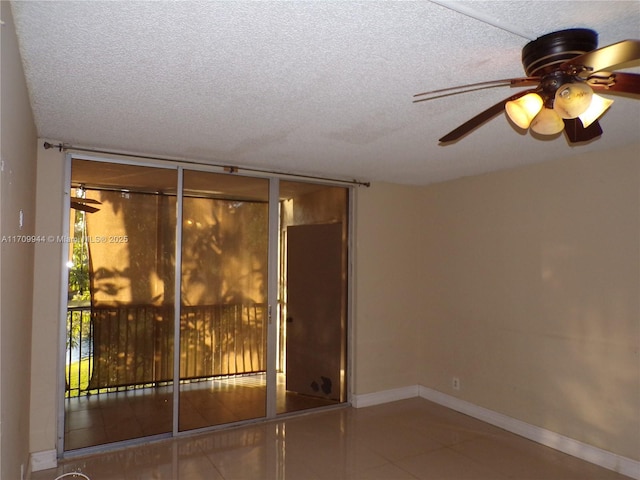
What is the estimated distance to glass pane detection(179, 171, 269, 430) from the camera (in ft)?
13.0

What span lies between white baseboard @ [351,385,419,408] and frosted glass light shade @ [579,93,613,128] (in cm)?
365

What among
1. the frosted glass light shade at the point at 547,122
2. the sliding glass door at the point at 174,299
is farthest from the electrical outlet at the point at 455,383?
the frosted glass light shade at the point at 547,122

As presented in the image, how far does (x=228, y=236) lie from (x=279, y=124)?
5.22ft

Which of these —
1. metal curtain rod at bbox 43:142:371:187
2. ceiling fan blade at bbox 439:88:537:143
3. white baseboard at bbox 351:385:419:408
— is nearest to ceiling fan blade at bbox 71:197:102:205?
metal curtain rod at bbox 43:142:371:187

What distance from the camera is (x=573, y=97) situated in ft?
4.76

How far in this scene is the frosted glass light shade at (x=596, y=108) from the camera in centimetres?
169

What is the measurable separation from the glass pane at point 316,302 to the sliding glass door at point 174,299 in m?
0.06

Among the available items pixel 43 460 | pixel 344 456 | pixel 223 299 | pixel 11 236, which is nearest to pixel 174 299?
pixel 223 299

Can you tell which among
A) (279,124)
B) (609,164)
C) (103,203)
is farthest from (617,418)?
(103,203)

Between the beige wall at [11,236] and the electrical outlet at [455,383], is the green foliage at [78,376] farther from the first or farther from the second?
the electrical outlet at [455,383]

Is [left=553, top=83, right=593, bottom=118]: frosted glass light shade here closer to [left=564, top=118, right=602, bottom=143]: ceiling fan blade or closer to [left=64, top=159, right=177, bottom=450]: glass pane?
[left=564, top=118, right=602, bottom=143]: ceiling fan blade

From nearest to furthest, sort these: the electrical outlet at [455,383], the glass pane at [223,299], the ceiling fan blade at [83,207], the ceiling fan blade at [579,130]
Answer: the ceiling fan blade at [579,130], the ceiling fan blade at [83,207], the glass pane at [223,299], the electrical outlet at [455,383]

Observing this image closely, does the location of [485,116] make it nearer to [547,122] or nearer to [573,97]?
[547,122]

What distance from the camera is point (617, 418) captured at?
3236 mm
